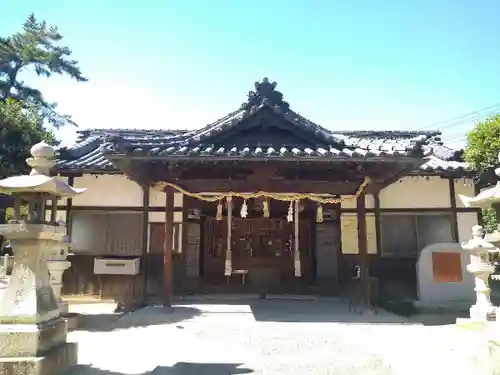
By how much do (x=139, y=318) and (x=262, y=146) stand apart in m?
5.04

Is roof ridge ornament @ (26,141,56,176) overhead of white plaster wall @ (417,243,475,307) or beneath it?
overhead

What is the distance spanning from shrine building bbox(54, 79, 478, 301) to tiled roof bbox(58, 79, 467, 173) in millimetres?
38

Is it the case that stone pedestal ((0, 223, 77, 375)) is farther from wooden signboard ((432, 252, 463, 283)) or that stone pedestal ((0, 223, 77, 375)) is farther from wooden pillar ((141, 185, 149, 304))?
wooden signboard ((432, 252, 463, 283))

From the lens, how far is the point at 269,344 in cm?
685

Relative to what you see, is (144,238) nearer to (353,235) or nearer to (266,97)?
(266,97)

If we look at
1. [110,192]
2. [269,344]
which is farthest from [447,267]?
[110,192]

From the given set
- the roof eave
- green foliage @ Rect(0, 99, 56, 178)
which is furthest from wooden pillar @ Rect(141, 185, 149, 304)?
green foliage @ Rect(0, 99, 56, 178)

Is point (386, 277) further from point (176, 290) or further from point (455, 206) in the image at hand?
point (176, 290)

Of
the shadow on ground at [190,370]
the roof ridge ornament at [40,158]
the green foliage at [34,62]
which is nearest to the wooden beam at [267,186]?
the roof ridge ornament at [40,158]

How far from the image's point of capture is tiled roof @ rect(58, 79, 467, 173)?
29.0 feet

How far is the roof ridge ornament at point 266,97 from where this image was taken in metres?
10.7

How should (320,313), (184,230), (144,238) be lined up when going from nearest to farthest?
(320,313)
(144,238)
(184,230)

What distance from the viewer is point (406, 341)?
7.16m

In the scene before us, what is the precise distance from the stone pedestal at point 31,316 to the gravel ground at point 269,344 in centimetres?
58
